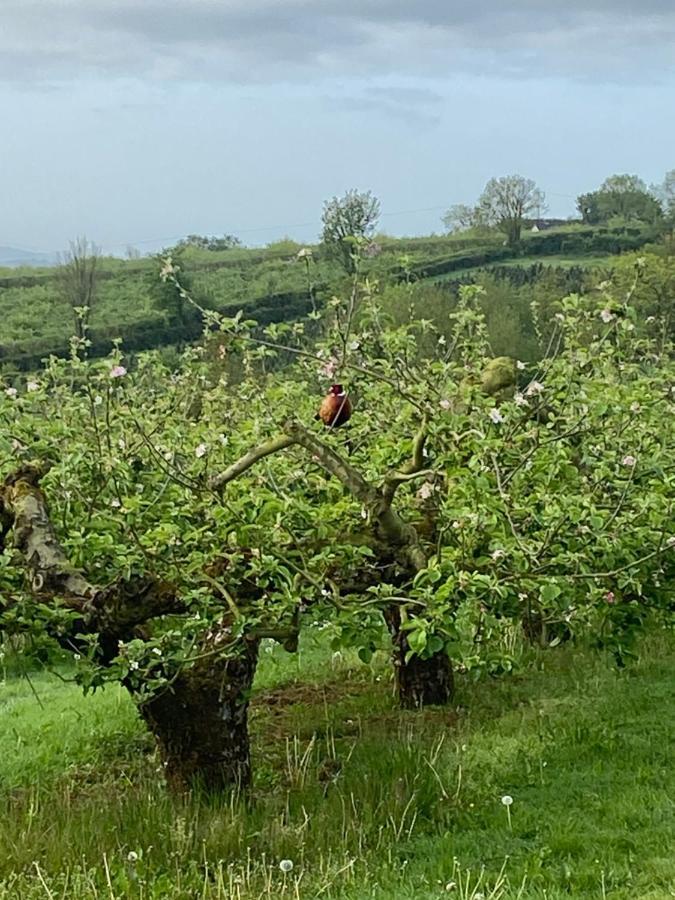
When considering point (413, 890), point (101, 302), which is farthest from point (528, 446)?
point (101, 302)

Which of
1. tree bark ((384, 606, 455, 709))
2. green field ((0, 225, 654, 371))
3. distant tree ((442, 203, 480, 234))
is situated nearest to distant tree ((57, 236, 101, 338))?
green field ((0, 225, 654, 371))

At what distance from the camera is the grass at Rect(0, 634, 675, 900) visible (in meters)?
4.64

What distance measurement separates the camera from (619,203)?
5881 centimetres

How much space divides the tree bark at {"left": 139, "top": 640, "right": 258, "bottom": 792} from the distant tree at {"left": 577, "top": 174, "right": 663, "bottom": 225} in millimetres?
54441

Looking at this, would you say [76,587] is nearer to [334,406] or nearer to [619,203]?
[334,406]

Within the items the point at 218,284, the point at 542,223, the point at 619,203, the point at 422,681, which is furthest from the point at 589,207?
the point at 422,681

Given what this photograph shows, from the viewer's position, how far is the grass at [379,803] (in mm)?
4641

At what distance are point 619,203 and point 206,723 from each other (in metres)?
57.6

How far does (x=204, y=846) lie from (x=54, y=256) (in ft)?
185

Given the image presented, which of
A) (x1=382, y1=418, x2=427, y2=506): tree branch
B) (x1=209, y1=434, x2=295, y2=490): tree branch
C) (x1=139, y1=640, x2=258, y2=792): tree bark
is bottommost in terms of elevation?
(x1=139, y1=640, x2=258, y2=792): tree bark

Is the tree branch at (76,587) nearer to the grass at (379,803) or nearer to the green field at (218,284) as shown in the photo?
the grass at (379,803)

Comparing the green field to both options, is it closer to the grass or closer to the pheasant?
the grass

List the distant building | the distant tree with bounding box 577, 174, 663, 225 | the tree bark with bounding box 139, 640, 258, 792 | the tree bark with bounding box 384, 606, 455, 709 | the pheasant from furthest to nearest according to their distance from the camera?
the distant tree with bounding box 577, 174, 663, 225, the distant building, the tree bark with bounding box 384, 606, 455, 709, the tree bark with bounding box 139, 640, 258, 792, the pheasant

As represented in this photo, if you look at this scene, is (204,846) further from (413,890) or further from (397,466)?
(397,466)
